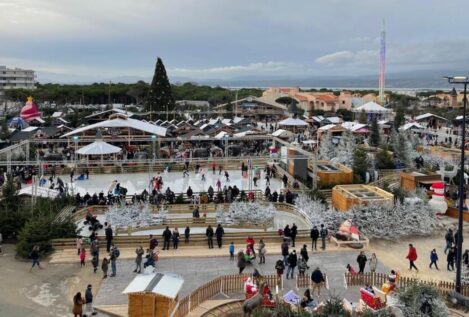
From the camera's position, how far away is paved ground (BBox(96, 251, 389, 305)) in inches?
493

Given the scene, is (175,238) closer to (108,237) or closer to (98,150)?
(108,237)

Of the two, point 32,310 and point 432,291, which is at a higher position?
point 432,291

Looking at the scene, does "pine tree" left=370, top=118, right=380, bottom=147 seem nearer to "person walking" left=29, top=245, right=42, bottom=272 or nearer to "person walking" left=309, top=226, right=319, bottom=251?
"person walking" left=309, top=226, right=319, bottom=251

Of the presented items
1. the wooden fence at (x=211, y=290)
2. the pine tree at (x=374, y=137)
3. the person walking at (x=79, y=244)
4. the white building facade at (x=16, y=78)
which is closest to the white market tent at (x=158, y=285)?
the wooden fence at (x=211, y=290)

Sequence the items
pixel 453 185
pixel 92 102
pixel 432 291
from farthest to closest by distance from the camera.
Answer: pixel 92 102
pixel 453 185
pixel 432 291

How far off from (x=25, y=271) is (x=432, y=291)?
1115 centimetres

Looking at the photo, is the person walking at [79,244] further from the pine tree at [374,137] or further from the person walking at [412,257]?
the pine tree at [374,137]

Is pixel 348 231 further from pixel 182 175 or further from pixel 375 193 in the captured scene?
pixel 182 175

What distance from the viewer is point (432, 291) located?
975cm

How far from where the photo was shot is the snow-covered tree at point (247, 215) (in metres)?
18.6

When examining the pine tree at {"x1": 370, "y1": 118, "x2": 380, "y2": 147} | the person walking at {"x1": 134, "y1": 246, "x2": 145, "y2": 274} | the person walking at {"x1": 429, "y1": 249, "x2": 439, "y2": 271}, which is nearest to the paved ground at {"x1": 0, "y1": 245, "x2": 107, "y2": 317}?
the person walking at {"x1": 134, "y1": 246, "x2": 145, "y2": 274}

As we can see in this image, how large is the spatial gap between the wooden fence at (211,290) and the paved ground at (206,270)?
2.97 ft

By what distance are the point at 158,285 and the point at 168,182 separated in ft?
56.8

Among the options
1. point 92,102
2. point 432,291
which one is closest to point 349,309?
point 432,291
